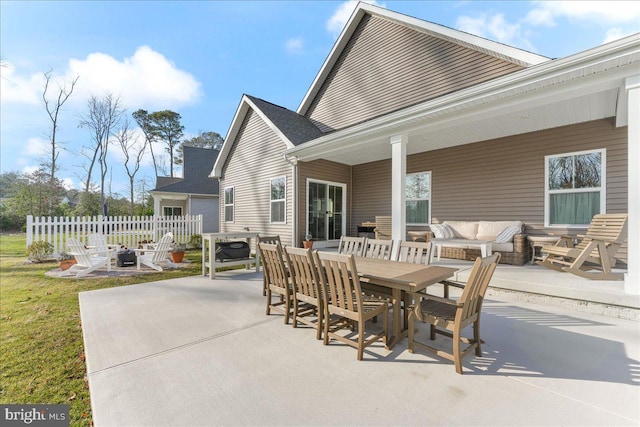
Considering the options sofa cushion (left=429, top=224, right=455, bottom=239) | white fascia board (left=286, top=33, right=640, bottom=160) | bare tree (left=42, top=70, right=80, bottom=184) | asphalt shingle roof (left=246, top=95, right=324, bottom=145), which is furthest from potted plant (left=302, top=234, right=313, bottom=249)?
bare tree (left=42, top=70, right=80, bottom=184)

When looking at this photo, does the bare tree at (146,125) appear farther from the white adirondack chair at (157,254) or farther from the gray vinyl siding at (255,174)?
the white adirondack chair at (157,254)

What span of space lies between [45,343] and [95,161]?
2360 centimetres

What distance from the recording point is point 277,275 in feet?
11.6

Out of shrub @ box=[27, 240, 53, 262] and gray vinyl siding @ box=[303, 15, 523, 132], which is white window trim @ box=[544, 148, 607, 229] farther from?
shrub @ box=[27, 240, 53, 262]

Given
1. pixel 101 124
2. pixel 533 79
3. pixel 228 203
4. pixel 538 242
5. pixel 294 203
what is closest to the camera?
pixel 533 79

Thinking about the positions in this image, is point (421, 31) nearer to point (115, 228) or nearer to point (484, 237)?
point (484, 237)

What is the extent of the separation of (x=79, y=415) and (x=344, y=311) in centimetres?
211

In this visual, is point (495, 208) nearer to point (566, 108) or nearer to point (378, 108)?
point (566, 108)

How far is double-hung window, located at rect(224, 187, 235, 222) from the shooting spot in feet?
36.8

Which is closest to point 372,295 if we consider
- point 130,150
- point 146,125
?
point 130,150

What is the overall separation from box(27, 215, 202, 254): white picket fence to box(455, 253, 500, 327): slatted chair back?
9.82 m

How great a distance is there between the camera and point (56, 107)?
18.2 metres

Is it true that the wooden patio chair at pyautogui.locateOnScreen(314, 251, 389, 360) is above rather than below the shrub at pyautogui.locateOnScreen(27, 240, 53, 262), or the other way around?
above

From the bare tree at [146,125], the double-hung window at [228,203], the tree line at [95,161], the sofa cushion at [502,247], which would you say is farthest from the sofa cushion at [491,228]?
the bare tree at [146,125]
